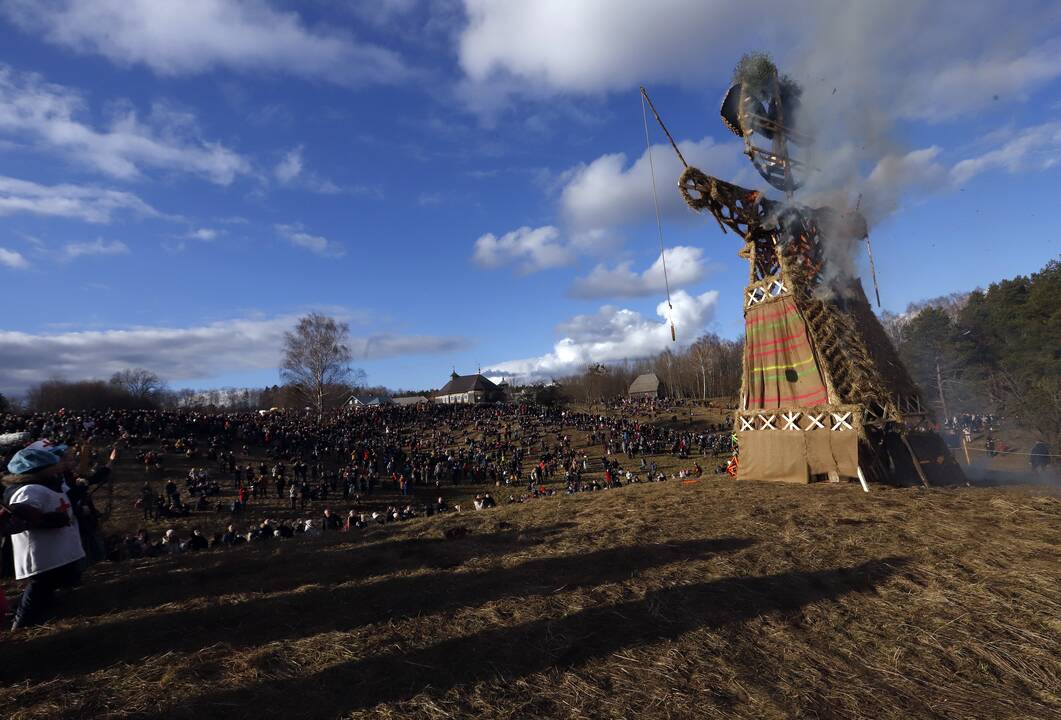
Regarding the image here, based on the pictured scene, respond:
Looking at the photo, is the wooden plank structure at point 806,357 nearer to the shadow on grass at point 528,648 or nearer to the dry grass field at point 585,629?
the dry grass field at point 585,629

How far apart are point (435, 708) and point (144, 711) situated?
2.03 m

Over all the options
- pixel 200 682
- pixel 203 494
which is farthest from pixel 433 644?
pixel 203 494

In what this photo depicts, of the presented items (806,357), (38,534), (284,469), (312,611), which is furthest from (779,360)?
(284,469)

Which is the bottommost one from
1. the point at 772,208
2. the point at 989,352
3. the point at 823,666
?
the point at 823,666

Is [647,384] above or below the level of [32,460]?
above

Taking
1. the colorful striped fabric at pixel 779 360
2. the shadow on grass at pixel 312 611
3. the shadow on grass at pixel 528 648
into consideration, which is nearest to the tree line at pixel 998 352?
the colorful striped fabric at pixel 779 360

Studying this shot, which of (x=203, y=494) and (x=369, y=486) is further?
(x=369, y=486)

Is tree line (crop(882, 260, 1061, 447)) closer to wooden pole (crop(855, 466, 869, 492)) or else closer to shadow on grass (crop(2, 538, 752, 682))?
wooden pole (crop(855, 466, 869, 492))

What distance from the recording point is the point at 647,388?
97.9m

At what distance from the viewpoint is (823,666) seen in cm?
420

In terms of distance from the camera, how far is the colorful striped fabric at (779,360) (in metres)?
13.1

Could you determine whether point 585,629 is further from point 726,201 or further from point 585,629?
point 726,201

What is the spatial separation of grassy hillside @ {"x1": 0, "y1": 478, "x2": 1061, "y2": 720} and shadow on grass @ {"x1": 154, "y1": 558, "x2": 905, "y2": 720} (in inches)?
0.9

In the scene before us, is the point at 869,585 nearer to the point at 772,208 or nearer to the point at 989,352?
the point at 772,208
